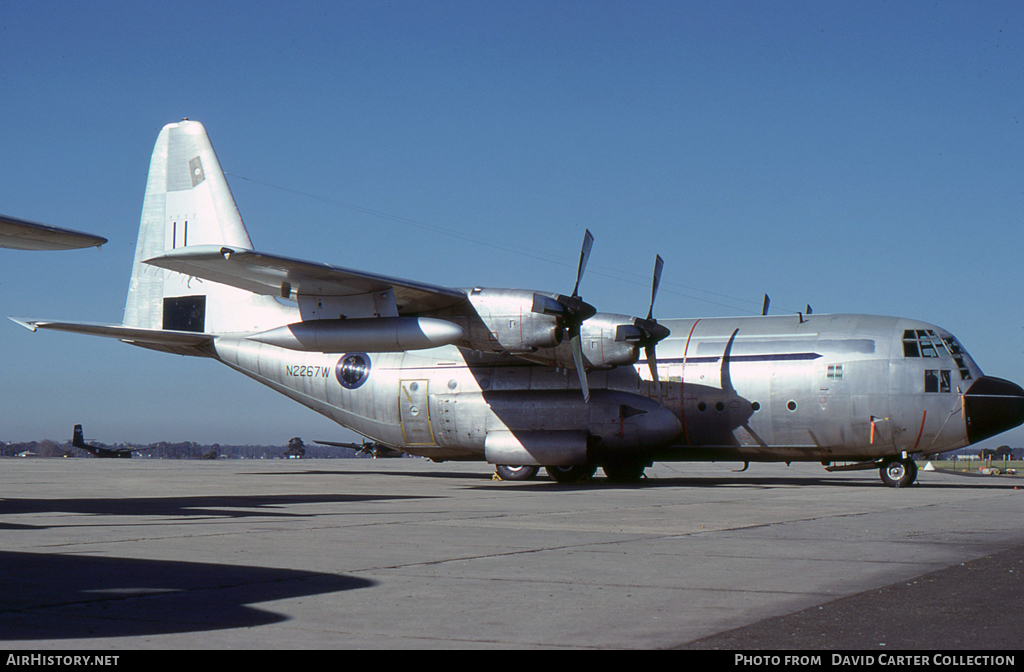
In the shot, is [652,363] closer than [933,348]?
No

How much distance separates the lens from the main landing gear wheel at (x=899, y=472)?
2331cm

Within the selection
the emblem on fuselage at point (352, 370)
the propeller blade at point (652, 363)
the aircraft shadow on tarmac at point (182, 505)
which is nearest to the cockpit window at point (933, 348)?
the propeller blade at point (652, 363)

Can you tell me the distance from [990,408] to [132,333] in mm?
22081

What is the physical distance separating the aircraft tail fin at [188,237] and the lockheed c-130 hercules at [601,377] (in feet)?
5.42

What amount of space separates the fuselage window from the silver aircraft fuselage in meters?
0.02

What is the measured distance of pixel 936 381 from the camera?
22438 mm

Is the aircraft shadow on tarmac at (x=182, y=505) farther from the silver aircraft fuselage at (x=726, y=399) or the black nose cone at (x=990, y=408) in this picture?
the black nose cone at (x=990, y=408)

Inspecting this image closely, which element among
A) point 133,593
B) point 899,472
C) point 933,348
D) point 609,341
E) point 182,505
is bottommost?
point 899,472

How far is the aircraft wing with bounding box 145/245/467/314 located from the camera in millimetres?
19078

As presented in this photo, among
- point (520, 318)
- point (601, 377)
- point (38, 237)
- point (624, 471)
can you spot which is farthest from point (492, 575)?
point (624, 471)

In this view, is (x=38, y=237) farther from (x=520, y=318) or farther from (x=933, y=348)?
(x=933, y=348)

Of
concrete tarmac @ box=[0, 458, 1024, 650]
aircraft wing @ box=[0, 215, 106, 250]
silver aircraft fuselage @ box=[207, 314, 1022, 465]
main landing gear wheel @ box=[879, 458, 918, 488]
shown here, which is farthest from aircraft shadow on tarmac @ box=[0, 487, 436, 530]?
main landing gear wheel @ box=[879, 458, 918, 488]

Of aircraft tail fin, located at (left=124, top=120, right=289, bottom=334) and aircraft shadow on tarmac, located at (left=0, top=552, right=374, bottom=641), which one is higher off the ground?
aircraft tail fin, located at (left=124, top=120, right=289, bottom=334)

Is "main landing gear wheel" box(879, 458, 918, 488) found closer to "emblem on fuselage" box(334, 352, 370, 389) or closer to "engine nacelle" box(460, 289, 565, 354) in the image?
"engine nacelle" box(460, 289, 565, 354)
